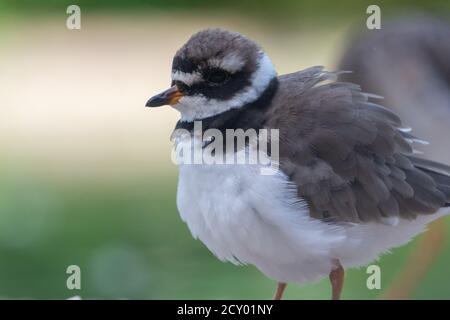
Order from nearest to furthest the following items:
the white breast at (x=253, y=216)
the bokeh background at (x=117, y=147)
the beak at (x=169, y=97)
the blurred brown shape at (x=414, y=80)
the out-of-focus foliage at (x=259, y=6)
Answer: the white breast at (x=253, y=216)
the beak at (x=169, y=97)
the blurred brown shape at (x=414, y=80)
the bokeh background at (x=117, y=147)
the out-of-focus foliage at (x=259, y=6)

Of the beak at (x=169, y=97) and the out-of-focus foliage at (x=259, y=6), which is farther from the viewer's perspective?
the out-of-focus foliage at (x=259, y=6)

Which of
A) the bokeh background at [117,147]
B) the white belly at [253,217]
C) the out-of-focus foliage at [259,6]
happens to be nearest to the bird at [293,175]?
the white belly at [253,217]

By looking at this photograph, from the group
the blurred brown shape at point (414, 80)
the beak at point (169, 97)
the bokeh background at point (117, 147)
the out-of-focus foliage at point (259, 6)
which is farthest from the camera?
the out-of-focus foliage at point (259, 6)

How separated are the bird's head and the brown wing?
0.11 meters

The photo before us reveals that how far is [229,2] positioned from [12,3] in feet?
5.91

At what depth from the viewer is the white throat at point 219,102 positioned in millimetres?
3133

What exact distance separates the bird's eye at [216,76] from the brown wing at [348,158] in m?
0.18

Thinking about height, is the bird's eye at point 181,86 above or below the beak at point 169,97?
above

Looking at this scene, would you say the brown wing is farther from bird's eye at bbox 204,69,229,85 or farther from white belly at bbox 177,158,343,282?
bird's eye at bbox 204,69,229,85

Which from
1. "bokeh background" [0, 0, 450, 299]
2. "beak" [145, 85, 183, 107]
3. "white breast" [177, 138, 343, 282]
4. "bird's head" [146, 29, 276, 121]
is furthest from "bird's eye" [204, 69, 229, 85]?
"bokeh background" [0, 0, 450, 299]

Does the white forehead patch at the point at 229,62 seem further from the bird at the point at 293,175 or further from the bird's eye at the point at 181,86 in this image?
the bird's eye at the point at 181,86

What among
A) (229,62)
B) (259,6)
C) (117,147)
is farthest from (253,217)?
(259,6)

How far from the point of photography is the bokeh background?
5.12 m
